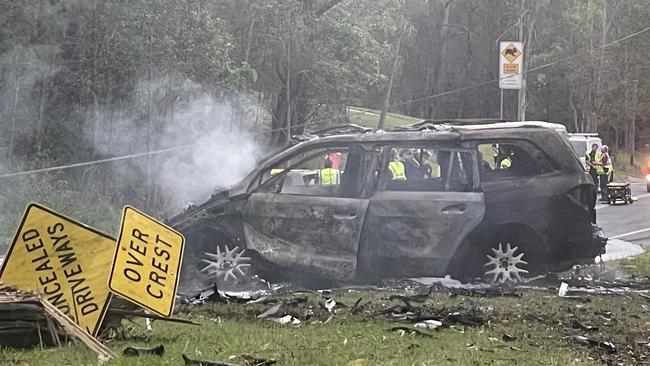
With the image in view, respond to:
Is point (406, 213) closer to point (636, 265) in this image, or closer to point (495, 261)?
point (495, 261)

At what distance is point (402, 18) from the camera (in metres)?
33.3

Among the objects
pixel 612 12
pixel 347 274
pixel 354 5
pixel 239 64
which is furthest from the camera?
pixel 612 12

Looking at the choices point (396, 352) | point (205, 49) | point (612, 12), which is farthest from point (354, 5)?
point (612, 12)

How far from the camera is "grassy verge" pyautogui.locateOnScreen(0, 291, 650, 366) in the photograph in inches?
209

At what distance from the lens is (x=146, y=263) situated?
5867 mm

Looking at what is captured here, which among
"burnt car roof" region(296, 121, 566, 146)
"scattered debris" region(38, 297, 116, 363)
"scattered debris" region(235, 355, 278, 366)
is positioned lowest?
"scattered debris" region(235, 355, 278, 366)

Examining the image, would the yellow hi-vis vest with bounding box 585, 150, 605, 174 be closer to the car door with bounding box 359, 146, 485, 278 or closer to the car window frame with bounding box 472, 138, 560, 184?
the car window frame with bounding box 472, 138, 560, 184

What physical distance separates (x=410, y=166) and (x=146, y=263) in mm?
4670

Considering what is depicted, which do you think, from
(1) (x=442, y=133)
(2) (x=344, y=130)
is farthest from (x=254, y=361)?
(2) (x=344, y=130)

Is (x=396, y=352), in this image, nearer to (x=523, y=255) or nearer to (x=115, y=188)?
(x=523, y=255)

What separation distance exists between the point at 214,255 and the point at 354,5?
18.0 metres

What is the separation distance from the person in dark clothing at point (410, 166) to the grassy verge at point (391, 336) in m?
1.82

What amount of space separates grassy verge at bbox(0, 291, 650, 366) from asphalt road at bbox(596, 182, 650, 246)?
7.44 meters

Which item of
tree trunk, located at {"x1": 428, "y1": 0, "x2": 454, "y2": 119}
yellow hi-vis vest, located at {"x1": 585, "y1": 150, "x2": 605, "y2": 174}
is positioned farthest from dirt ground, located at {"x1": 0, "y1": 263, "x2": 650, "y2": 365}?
tree trunk, located at {"x1": 428, "y1": 0, "x2": 454, "y2": 119}
